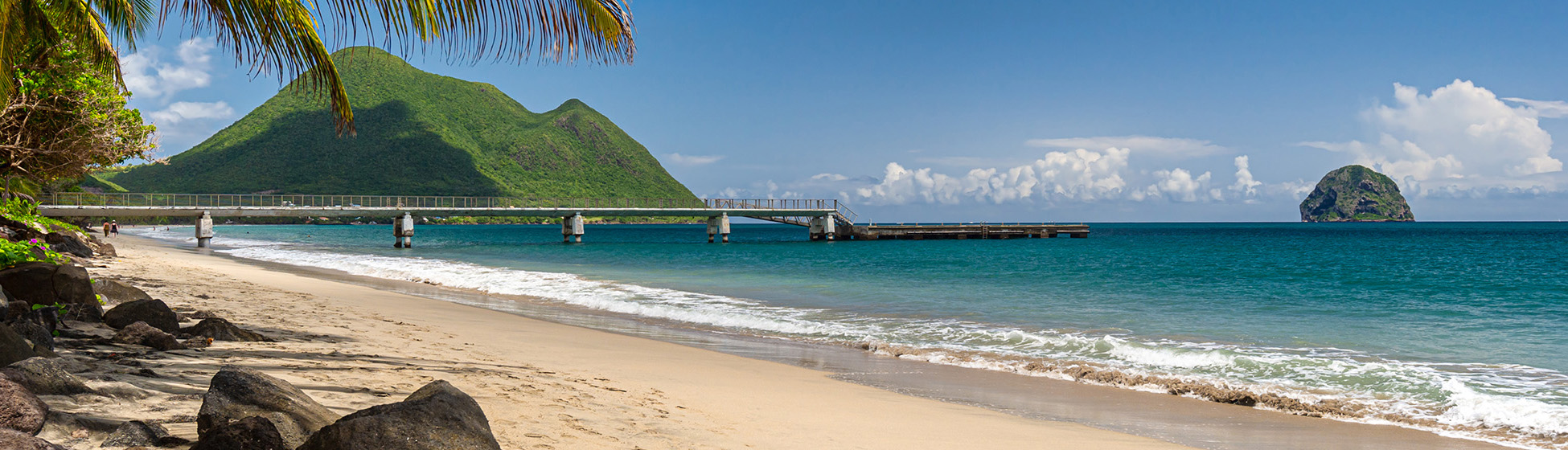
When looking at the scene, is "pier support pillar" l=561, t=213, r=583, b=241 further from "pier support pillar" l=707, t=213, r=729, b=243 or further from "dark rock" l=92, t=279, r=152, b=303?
"dark rock" l=92, t=279, r=152, b=303

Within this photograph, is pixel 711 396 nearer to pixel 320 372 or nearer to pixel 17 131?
pixel 320 372

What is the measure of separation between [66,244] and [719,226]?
214ft

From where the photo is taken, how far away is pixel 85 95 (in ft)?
49.0

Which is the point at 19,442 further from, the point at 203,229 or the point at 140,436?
the point at 203,229

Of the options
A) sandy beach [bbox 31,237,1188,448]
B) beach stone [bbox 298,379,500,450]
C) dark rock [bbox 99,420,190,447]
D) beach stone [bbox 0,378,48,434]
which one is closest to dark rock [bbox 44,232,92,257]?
sandy beach [bbox 31,237,1188,448]

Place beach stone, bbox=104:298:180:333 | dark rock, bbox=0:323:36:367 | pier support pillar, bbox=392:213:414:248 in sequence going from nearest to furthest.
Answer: dark rock, bbox=0:323:36:367 < beach stone, bbox=104:298:180:333 < pier support pillar, bbox=392:213:414:248

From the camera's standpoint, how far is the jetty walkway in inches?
1976

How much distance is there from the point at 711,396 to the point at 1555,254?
70.1m

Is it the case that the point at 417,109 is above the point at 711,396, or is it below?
above

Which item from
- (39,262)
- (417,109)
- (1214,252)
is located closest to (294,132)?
(417,109)

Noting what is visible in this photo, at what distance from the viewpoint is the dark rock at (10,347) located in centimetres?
449

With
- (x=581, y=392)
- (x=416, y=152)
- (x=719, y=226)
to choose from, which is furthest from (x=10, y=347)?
(x=416, y=152)

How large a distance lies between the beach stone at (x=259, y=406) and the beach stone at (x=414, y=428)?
1.16ft

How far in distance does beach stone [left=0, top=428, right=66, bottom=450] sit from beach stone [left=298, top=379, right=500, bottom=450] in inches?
31.1
